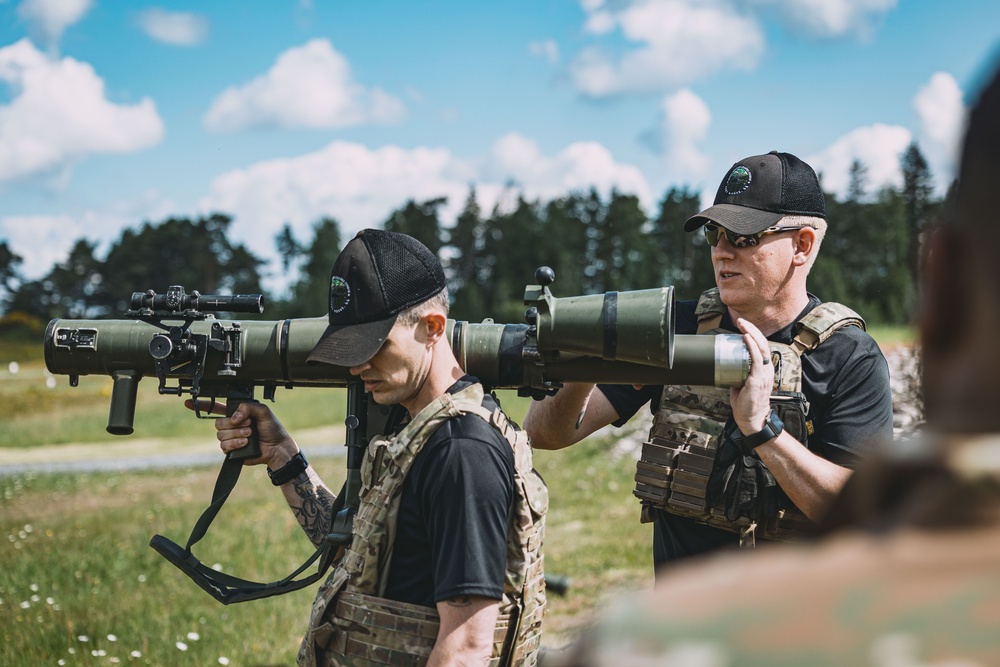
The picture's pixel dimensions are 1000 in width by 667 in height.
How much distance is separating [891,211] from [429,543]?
2751 inches

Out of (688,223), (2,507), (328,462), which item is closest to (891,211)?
(328,462)

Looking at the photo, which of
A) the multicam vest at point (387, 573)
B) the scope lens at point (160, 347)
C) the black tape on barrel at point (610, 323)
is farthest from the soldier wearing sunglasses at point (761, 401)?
Result: the scope lens at point (160, 347)

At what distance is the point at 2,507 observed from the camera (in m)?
13.2

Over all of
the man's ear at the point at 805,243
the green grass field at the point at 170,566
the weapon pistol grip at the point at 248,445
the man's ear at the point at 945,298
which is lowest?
the green grass field at the point at 170,566

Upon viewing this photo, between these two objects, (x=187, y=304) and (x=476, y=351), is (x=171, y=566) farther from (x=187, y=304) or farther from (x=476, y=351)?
(x=476, y=351)

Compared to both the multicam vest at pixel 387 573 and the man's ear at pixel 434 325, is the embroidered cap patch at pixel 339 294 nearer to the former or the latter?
the man's ear at pixel 434 325

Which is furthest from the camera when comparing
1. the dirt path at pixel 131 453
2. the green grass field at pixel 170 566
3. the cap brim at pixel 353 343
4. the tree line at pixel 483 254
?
the tree line at pixel 483 254

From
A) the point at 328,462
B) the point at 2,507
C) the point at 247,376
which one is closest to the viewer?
the point at 247,376

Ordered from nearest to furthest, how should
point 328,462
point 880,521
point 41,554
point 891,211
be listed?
point 880,521 < point 41,554 < point 328,462 < point 891,211

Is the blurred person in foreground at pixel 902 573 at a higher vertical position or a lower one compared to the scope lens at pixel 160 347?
higher

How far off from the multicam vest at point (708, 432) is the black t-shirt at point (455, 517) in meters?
0.91

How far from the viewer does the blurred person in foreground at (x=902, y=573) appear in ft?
2.46

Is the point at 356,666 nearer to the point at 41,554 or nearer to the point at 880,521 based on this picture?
the point at 880,521

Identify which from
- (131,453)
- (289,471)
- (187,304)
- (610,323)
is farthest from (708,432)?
(131,453)
